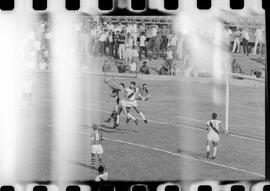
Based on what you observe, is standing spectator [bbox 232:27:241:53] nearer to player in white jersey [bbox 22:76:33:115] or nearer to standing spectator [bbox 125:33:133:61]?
standing spectator [bbox 125:33:133:61]

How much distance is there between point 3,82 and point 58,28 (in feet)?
3.14

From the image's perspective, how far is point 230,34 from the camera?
1227 cm

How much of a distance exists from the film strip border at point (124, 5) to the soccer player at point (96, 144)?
1739 millimetres

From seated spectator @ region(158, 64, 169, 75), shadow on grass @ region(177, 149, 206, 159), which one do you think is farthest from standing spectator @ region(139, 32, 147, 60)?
shadow on grass @ region(177, 149, 206, 159)

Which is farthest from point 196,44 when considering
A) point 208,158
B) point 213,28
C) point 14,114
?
point 14,114

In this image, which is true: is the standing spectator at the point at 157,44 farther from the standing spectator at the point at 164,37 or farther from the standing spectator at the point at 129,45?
the standing spectator at the point at 129,45

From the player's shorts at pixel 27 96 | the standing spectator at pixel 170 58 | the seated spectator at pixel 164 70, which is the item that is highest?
the standing spectator at pixel 170 58

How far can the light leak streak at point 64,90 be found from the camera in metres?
11.9

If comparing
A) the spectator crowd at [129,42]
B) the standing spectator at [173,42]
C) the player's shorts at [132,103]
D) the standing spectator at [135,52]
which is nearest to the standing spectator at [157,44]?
the spectator crowd at [129,42]

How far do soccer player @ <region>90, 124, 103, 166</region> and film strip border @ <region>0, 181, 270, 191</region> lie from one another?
0.57 m

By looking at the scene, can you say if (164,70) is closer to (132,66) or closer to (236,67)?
(132,66)

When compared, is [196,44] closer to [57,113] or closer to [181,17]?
[181,17]

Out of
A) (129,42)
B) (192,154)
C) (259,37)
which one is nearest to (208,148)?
(192,154)

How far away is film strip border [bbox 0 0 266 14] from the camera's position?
1138 centimetres
